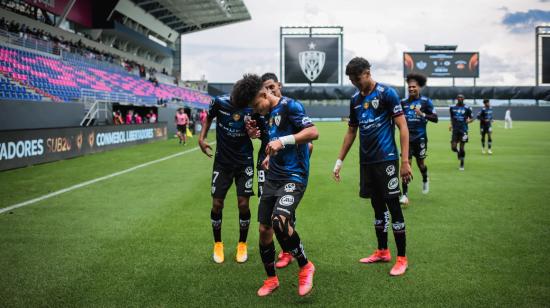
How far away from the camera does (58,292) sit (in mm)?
4406

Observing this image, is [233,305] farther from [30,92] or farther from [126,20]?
[126,20]

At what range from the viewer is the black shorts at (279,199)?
4.22 metres

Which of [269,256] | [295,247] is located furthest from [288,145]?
[269,256]

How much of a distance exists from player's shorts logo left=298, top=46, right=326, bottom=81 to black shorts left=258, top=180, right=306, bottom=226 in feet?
180

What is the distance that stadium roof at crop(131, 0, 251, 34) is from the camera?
52875 mm

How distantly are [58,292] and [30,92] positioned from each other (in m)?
20.5

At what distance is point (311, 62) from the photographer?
5878 cm

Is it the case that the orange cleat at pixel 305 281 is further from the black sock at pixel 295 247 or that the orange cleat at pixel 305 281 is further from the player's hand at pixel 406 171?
the player's hand at pixel 406 171

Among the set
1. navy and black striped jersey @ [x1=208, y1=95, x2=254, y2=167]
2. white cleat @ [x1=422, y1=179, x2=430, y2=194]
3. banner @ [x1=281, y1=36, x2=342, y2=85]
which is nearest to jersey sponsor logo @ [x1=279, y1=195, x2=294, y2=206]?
navy and black striped jersey @ [x1=208, y1=95, x2=254, y2=167]

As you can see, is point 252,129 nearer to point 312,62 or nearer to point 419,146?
point 419,146

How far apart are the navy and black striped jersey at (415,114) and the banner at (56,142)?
1105 centimetres

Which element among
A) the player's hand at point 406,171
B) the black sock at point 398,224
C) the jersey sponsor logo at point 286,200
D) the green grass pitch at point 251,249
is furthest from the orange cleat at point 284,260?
the player's hand at point 406,171

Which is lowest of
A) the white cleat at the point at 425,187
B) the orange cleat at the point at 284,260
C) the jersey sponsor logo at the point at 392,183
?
the orange cleat at the point at 284,260

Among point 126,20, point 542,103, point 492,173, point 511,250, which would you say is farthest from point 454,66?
point 511,250
